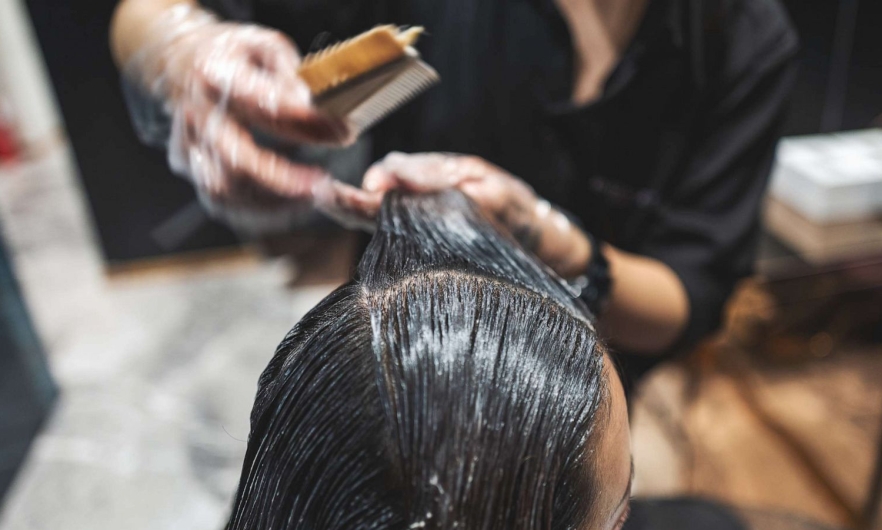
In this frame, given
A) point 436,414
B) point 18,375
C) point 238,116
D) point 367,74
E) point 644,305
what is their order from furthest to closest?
point 18,375, point 644,305, point 238,116, point 367,74, point 436,414

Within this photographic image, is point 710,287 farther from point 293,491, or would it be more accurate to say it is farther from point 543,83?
point 293,491

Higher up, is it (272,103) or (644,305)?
(272,103)

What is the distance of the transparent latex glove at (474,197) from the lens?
52 cm

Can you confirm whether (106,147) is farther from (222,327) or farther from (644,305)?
(644,305)

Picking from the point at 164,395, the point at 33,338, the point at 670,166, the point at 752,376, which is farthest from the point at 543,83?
the point at 752,376

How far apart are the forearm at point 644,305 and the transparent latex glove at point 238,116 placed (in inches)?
15.2

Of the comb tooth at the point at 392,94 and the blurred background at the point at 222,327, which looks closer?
the comb tooth at the point at 392,94

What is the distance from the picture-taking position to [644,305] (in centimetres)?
82

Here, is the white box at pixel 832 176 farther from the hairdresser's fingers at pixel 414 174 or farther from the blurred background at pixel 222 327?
the hairdresser's fingers at pixel 414 174

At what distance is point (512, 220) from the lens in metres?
0.59

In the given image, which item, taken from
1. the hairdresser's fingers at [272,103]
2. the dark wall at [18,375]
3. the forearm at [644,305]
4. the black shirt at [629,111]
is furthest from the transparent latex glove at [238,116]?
the dark wall at [18,375]

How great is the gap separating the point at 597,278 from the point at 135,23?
2.00 ft

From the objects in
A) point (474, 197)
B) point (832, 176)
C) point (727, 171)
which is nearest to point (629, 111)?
point (727, 171)

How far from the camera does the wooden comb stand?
1.46 ft
